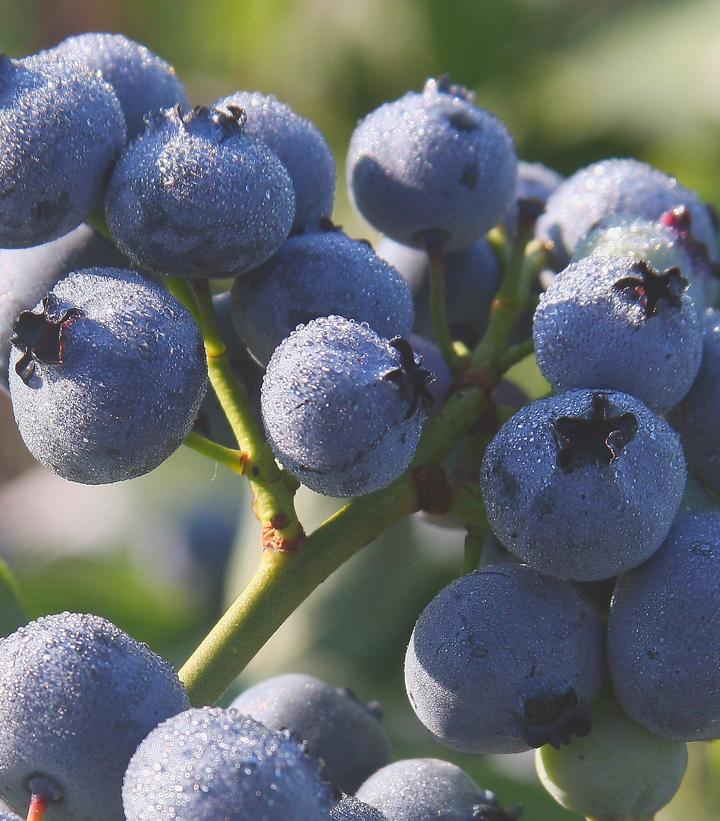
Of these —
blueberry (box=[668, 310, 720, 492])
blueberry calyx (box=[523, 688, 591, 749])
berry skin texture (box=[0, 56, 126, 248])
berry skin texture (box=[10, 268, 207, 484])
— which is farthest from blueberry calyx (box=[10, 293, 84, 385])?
blueberry (box=[668, 310, 720, 492])

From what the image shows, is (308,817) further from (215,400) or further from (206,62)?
(206,62)

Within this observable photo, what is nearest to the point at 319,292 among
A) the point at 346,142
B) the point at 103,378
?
the point at 103,378

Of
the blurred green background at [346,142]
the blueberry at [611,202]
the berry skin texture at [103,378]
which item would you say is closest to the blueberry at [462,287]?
the blueberry at [611,202]

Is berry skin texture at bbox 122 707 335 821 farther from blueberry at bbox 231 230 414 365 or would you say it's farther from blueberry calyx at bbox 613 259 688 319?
blueberry calyx at bbox 613 259 688 319

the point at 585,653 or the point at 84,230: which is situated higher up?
the point at 84,230

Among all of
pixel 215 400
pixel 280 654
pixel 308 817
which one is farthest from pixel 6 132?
pixel 280 654
